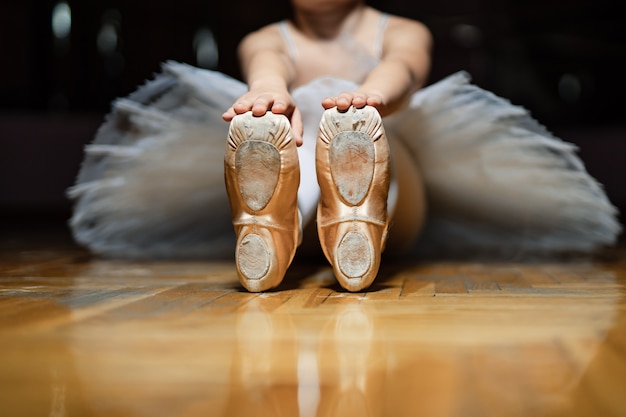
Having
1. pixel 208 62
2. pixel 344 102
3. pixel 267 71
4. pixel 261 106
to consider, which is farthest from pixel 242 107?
pixel 208 62

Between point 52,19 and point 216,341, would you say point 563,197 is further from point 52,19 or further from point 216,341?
point 52,19

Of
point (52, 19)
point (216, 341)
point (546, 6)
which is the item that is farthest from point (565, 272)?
point (52, 19)

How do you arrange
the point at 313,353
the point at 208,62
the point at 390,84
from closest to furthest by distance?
the point at 313,353
the point at 390,84
the point at 208,62

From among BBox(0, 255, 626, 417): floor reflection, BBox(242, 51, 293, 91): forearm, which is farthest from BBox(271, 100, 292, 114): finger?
BBox(0, 255, 626, 417): floor reflection

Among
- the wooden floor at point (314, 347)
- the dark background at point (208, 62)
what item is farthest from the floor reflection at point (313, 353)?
the dark background at point (208, 62)

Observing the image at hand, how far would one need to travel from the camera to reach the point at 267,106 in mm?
1001

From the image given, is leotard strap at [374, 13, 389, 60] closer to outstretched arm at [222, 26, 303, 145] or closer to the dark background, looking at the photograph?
outstretched arm at [222, 26, 303, 145]

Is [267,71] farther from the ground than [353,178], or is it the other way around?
[267,71]

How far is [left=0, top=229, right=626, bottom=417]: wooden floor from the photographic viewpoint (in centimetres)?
54

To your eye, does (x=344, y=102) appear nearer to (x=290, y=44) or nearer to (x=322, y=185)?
(x=322, y=185)

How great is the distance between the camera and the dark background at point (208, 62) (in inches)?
133

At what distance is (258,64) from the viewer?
1258 millimetres

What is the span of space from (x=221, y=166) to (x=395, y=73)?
421 millimetres

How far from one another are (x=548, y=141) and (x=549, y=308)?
0.54 m
